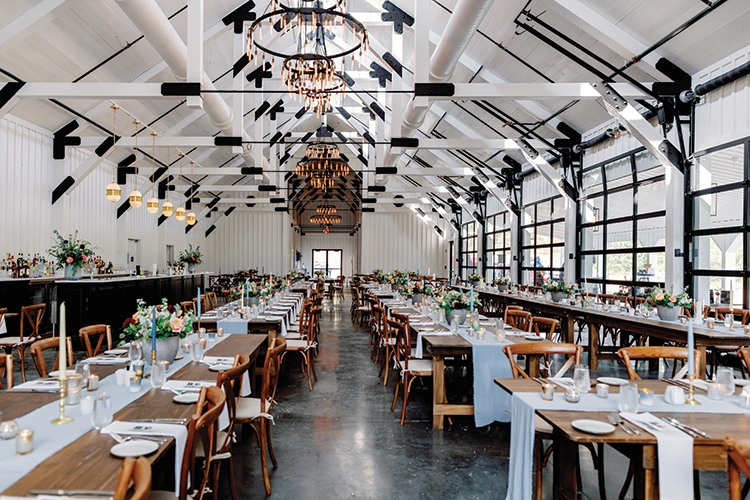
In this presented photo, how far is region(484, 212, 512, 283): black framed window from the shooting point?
1527 cm

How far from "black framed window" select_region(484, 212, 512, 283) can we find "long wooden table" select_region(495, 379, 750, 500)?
1276cm

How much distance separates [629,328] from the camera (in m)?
5.39

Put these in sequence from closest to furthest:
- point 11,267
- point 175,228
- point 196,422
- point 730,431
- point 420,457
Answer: point 196,422 → point 730,431 → point 420,457 → point 11,267 → point 175,228

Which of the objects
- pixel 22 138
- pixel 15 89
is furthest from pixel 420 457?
pixel 22 138

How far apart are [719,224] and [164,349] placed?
23.6 feet

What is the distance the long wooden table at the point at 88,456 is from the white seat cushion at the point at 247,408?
2.06ft

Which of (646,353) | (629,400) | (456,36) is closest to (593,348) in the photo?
(646,353)

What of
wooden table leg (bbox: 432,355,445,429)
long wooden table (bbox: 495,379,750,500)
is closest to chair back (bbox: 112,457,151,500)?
long wooden table (bbox: 495,379,750,500)

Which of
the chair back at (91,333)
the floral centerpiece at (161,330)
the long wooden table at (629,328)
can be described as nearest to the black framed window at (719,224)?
the long wooden table at (629,328)

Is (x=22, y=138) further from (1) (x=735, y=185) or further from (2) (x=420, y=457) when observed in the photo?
(1) (x=735, y=185)

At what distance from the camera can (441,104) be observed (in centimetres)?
1227

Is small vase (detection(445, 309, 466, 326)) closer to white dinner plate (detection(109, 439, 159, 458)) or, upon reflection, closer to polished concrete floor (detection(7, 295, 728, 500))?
polished concrete floor (detection(7, 295, 728, 500))

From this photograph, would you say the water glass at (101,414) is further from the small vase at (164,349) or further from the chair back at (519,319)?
the chair back at (519,319)

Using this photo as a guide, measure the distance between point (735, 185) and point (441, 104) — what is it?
7.32m
